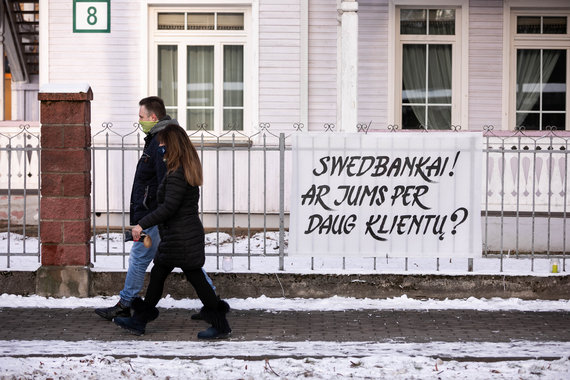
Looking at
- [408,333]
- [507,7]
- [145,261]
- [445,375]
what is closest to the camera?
[445,375]

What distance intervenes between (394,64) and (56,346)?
9.15 meters

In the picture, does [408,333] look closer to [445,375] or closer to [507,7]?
[445,375]

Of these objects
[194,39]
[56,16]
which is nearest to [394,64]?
[194,39]

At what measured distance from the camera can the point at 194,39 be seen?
15.4 meters

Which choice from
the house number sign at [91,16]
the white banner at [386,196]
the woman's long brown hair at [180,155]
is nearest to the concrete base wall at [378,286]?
the white banner at [386,196]

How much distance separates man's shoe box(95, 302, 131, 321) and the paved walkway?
0.25ft

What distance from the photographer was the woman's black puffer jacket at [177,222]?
752 centimetres

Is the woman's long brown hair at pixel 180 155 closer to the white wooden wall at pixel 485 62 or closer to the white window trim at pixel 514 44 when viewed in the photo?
the white wooden wall at pixel 485 62

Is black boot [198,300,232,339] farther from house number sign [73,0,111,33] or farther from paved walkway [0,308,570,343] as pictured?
house number sign [73,0,111,33]

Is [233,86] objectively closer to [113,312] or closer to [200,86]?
[200,86]

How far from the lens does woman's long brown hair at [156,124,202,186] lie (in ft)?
24.7

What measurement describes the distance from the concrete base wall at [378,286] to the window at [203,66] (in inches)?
239

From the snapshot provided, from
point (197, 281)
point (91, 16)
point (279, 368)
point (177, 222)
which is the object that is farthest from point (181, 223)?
point (91, 16)

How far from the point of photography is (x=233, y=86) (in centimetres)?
1559
